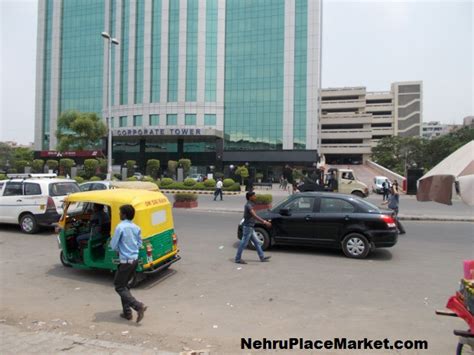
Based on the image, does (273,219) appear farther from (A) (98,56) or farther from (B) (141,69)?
(A) (98,56)

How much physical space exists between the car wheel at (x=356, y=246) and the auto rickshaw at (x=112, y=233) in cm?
412

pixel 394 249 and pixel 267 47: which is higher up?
pixel 267 47

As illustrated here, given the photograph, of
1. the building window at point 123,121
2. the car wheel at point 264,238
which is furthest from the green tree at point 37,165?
the car wheel at point 264,238

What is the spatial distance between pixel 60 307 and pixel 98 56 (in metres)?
68.8

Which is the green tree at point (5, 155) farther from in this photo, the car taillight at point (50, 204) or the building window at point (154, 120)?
the car taillight at point (50, 204)

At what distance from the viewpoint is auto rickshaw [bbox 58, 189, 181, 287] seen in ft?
21.2

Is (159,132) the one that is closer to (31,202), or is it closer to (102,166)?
(102,166)

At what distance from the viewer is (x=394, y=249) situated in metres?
9.90

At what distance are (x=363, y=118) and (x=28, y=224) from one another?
75872 millimetres

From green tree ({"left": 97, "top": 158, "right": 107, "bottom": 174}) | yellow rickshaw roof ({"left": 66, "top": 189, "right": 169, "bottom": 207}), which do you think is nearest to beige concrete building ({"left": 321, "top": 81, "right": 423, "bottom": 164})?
green tree ({"left": 97, "top": 158, "right": 107, "bottom": 174})

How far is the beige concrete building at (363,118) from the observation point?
7694 cm

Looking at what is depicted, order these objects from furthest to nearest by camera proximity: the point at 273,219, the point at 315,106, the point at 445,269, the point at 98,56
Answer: the point at 98,56 < the point at 315,106 < the point at 273,219 < the point at 445,269

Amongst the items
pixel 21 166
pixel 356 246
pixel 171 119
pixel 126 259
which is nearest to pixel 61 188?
pixel 126 259

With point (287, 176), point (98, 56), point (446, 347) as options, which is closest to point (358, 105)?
point (287, 176)
